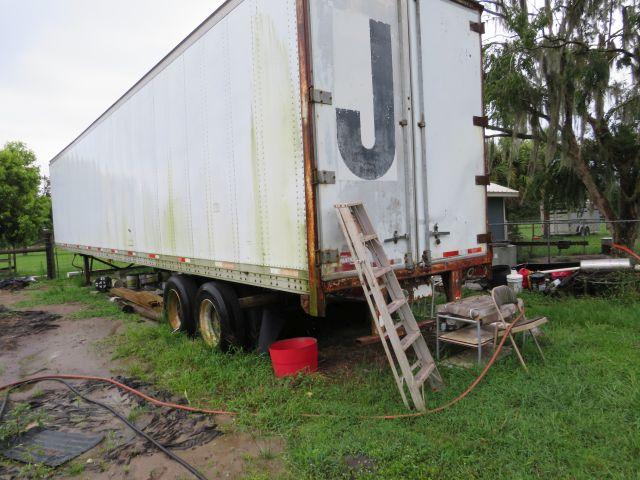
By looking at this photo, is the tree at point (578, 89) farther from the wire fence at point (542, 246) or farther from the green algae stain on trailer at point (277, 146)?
the green algae stain on trailer at point (277, 146)

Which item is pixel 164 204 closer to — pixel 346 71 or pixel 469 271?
pixel 346 71

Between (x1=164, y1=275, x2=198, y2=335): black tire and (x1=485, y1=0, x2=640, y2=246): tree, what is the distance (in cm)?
729

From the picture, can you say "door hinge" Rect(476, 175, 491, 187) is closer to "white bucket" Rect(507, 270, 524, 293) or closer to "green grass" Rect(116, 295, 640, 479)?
"green grass" Rect(116, 295, 640, 479)

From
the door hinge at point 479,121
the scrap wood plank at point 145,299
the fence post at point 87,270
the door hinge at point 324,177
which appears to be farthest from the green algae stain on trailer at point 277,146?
the fence post at point 87,270

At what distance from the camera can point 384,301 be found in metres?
3.87

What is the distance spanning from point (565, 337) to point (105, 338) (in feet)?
20.7

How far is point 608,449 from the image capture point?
9.81 ft

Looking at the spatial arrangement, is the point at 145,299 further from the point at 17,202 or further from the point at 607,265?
the point at 17,202

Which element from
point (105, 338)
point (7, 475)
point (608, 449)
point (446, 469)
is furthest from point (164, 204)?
point (608, 449)

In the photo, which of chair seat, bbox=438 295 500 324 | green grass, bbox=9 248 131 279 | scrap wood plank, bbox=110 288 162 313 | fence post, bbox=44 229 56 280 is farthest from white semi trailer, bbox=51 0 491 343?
green grass, bbox=9 248 131 279

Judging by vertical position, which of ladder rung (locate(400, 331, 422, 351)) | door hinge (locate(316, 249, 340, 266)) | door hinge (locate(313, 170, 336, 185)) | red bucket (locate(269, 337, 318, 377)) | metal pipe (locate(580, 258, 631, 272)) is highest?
door hinge (locate(313, 170, 336, 185))

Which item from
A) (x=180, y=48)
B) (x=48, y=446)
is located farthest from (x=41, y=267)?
(x=48, y=446)

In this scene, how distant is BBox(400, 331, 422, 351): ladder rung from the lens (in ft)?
12.5

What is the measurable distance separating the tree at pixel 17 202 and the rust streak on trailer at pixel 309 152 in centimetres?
1735
